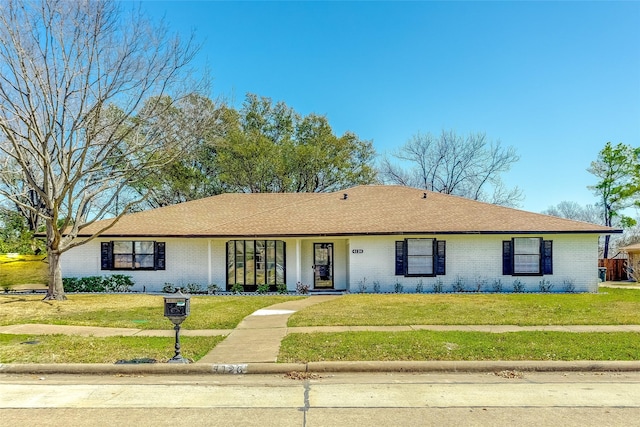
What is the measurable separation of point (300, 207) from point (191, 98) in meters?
7.30

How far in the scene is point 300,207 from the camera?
75.7ft

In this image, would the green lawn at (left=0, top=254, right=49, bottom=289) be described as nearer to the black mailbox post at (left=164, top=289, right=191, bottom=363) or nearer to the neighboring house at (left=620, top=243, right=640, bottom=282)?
the black mailbox post at (left=164, top=289, right=191, bottom=363)

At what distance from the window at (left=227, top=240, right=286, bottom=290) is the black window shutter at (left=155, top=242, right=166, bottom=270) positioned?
2.87 meters

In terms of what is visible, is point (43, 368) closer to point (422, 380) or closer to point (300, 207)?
point (422, 380)

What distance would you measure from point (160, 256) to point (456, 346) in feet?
50.3

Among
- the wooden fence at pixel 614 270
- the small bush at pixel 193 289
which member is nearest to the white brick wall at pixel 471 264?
the small bush at pixel 193 289

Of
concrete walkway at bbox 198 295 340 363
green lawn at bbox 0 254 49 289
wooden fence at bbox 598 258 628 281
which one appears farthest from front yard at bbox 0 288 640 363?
wooden fence at bbox 598 258 628 281

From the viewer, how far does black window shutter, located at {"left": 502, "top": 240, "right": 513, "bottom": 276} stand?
19.6 meters

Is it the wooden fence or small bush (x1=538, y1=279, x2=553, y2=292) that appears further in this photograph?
the wooden fence

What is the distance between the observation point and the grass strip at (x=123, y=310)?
11805 millimetres

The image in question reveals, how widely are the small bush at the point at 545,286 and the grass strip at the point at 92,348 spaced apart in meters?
14.9

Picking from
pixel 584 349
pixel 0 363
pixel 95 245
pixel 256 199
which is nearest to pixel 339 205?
pixel 256 199

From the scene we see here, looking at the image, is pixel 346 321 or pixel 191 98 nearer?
pixel 346 321

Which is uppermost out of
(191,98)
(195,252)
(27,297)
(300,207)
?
(191,98)
